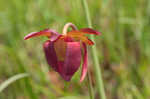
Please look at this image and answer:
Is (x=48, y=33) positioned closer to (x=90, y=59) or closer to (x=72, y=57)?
(x=72, y=57)

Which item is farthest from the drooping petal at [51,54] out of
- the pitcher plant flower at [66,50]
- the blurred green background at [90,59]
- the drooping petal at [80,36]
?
the blurred green background at [90,59]

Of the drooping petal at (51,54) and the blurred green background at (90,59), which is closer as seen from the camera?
the drooping petal at (51,54)

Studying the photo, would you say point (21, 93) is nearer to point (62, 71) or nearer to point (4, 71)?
point (4, 71)

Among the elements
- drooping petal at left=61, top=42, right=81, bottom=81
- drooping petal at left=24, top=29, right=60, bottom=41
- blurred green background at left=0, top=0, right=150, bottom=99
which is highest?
drooping petal at left=24, top=29, right=60, bottom=41

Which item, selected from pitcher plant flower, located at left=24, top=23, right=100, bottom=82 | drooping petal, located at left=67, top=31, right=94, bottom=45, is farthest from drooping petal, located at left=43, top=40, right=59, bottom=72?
drooping petal, located at left=67, top=31, right=94, bottom=45

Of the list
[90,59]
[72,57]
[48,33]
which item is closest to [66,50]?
[72,57]

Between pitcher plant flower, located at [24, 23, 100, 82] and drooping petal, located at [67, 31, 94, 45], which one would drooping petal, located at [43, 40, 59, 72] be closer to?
pitcher plant flower, located at [24, 23, 100, 82]

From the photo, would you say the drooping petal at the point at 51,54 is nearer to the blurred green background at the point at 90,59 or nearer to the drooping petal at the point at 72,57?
the drooping petal at the point at 72,57
